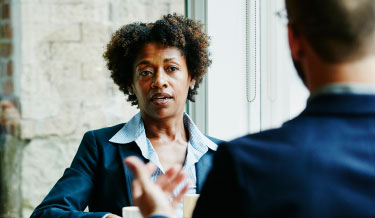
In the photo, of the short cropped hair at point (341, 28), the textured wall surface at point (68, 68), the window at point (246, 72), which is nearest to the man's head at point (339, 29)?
the short cropped hair at point (341, 28)

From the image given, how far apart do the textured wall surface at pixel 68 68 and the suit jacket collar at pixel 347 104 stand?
221 cm

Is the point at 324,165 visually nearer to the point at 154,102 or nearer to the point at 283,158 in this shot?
the point at 283,158

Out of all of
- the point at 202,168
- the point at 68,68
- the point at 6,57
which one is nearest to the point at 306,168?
the point at 202,168

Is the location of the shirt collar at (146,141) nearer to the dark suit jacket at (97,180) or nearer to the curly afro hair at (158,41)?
the dark suit jacket at (97,180)

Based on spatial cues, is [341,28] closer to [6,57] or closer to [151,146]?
[151,146]

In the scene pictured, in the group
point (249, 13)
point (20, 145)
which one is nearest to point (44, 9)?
point (20, 145)

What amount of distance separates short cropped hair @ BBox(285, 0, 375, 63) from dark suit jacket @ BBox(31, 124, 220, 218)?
1209 millimetres

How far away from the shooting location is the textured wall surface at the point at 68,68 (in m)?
2.94

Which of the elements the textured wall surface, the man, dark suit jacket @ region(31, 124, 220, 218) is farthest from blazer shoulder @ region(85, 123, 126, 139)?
the man

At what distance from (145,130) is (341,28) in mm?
1431

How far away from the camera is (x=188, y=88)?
7.48 feet

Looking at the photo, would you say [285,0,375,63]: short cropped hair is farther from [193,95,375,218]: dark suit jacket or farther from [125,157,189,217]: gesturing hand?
[125,157,189,217]: gesturing hand

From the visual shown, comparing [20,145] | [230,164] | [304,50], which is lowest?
[20,145]

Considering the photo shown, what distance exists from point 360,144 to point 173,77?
140 cm
